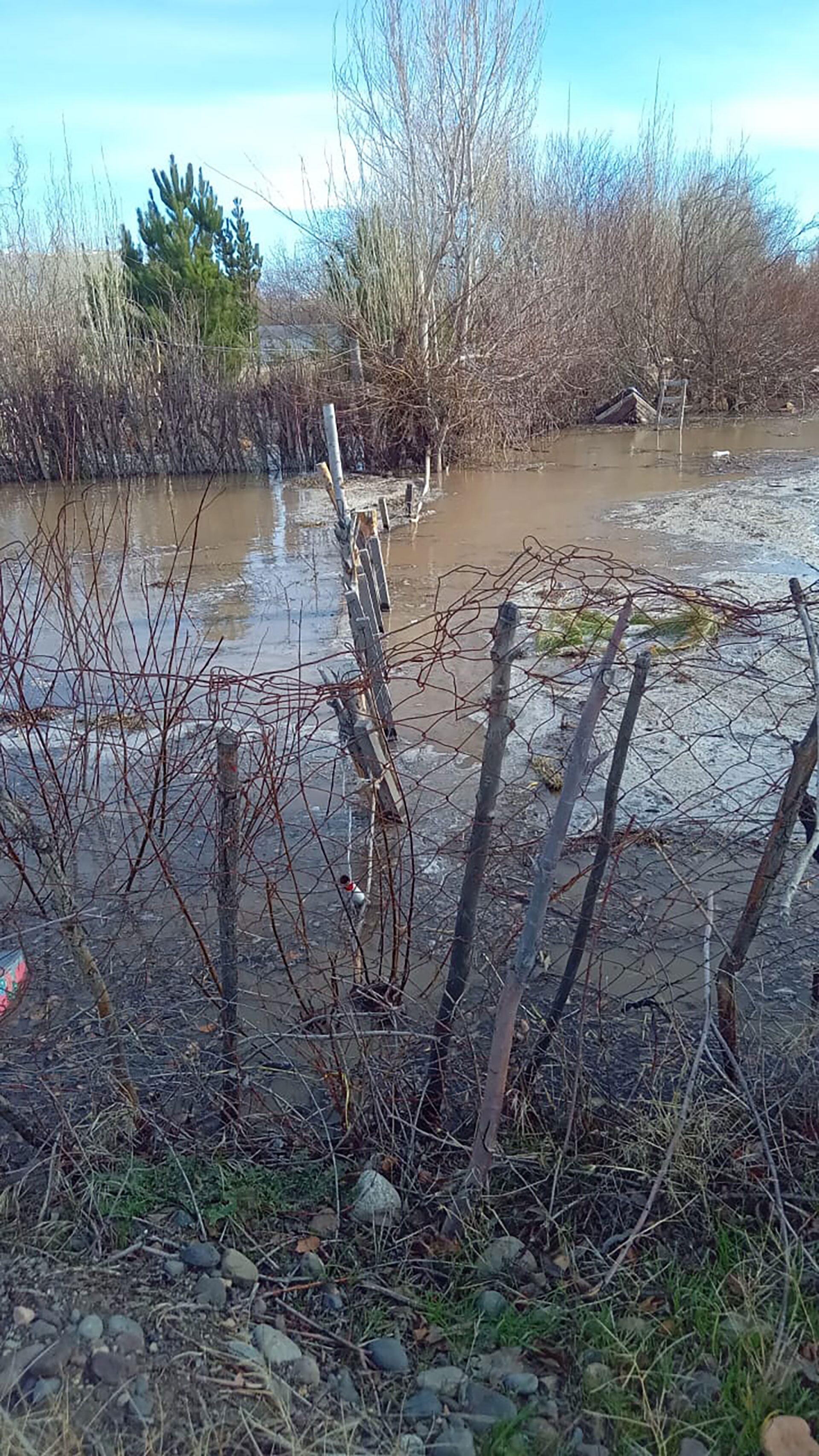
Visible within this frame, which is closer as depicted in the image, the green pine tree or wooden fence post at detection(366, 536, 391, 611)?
wooden fence post at detection(366, 536, 391, 611)

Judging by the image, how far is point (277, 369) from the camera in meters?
15.5

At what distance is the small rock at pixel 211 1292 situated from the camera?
6.13 feet

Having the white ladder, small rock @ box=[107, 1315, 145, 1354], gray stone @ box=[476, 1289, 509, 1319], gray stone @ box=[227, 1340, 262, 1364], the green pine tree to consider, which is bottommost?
gray stone @ box=[476, 1289, 509, 1319]

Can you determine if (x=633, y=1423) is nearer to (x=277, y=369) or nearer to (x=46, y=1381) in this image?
(x=46, y=1381)

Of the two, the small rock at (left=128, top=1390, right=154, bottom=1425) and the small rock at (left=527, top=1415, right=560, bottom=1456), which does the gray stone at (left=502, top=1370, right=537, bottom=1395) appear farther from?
the small rock at (left=128, top=1390, right=154, bottom=1425)

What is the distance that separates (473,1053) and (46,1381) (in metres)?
1.07

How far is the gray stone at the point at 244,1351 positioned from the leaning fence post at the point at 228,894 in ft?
1.89

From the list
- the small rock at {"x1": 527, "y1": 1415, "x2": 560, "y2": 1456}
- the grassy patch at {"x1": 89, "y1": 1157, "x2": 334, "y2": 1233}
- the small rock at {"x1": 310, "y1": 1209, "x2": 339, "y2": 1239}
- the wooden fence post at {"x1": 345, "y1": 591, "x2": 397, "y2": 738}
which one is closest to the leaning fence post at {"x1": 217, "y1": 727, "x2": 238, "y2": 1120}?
the grassy patch at {"x1": 89, "y1": 1157, "x2": 334, "y2": 1233}

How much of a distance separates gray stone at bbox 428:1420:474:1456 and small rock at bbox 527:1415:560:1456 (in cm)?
10

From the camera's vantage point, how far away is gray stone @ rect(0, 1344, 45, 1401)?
1688mm

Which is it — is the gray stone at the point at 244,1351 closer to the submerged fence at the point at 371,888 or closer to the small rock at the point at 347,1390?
the small rock at the point at 347,1390

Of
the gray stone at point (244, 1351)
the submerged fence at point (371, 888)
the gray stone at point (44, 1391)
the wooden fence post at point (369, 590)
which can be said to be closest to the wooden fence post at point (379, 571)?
the wooden fence post at point (369, 590)

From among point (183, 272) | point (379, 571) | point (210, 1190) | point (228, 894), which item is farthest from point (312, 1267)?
point (183, 272)

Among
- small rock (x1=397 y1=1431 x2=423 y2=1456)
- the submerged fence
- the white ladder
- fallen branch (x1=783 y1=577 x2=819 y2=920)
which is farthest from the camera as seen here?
the white ladder
